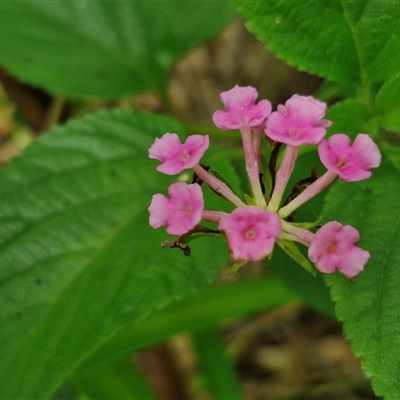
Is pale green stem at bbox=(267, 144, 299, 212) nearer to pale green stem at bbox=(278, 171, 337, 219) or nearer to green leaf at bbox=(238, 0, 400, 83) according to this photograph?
pale green stem at bbox=(278, 171, 337, 219)

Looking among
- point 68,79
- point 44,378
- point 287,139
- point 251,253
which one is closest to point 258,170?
point 287,139

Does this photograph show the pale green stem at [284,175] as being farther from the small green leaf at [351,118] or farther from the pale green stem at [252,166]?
the small green leaf at [351,118]

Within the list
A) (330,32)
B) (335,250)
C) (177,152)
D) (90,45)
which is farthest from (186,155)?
(90,45)

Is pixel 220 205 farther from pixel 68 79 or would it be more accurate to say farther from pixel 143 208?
pixel 68 79

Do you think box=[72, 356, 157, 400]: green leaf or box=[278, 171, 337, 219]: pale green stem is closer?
box=[278, 171, 337, 219]: pale green stem

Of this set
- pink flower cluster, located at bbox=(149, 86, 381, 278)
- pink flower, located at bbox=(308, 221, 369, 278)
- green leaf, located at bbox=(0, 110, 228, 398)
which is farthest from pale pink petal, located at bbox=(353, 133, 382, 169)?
green leaf, located at bbox=(0, 110, 228, 398)

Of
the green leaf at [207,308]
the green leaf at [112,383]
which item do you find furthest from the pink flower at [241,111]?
the green leaf at [112,383]

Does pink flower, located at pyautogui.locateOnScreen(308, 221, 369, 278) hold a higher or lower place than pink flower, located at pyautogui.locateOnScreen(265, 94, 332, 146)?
lower

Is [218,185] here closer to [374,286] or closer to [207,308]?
[374,286]
